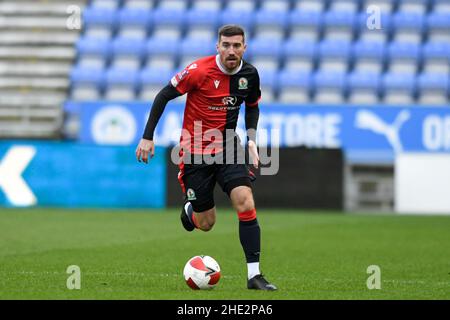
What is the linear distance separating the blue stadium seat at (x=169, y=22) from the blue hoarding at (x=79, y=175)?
482 cm

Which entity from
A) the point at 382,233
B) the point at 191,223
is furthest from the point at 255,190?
the point at 191,223

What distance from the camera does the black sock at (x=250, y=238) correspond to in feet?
22.9

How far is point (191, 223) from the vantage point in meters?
7.97

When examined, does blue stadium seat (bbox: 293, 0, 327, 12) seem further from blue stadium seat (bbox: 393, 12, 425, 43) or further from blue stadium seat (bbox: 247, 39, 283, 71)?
blue stadium seat (bbox: 393, 12, 425, 43)

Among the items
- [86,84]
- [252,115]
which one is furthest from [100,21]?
[252,115]

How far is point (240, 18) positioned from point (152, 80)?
97.5 inches

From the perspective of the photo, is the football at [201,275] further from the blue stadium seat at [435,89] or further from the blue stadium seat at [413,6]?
the blue stadium seat at [413,6]

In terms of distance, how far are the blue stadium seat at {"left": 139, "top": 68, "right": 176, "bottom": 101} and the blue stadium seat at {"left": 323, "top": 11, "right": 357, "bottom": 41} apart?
3.58m

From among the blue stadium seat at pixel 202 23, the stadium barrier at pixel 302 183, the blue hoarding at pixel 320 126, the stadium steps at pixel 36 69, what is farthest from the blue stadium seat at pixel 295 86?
the stadium steps at pixel 36 69

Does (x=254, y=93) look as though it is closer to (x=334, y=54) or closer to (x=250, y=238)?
(x=250, y=238)

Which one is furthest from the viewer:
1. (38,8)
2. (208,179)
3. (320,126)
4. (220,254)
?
(38,8)

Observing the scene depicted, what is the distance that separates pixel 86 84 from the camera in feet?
70.7

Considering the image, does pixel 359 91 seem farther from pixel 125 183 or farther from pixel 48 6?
pixel 48 6

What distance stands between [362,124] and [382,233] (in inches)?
219
